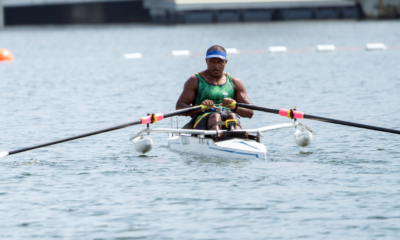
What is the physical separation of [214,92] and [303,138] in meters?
2.17

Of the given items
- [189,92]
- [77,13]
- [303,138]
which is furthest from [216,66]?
[77,13]


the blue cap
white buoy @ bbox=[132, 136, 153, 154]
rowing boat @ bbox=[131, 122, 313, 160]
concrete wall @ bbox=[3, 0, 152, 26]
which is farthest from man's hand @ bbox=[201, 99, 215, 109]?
concrete wall @ bbox=[3, 0, 152, 26]

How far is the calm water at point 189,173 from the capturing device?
464 inches

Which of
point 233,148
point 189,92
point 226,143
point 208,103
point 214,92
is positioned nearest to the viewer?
point 233,148

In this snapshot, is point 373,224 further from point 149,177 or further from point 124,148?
point 124,148

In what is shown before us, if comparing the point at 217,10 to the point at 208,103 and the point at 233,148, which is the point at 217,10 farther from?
the point at 233,148

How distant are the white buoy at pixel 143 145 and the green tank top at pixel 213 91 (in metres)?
1.32

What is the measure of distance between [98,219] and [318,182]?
13.5 feet

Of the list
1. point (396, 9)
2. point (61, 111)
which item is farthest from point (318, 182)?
point (396, 9)

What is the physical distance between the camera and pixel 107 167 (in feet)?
53.3

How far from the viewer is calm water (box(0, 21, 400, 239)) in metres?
11.8

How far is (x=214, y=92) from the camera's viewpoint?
16953mm

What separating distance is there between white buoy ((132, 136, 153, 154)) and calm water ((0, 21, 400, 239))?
253 millimetres

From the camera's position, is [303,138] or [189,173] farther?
[303,138]
